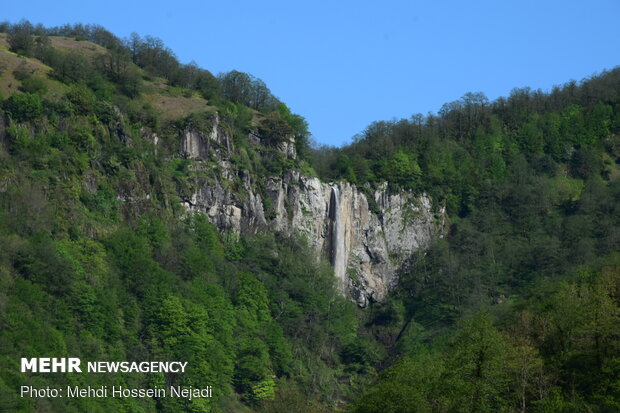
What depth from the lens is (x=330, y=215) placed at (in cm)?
14500

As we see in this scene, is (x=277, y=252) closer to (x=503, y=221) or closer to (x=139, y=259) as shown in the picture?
(x=139, y=259)

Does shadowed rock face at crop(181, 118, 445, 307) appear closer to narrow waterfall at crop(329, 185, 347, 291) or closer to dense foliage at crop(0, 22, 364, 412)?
narrow waterfall at crop(329, 185, 347, 291)

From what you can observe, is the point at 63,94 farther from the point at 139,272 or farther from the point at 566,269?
the point at 566,269

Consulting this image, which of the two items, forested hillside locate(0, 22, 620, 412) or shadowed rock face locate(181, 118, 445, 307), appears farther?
shadowed rock face locate(181, 118, 445, 307)

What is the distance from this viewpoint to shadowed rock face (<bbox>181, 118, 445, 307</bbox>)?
13375 centimetres

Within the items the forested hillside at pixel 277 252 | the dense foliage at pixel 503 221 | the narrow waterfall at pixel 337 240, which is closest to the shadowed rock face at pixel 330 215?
the narrow waterfall at pixel 337 240

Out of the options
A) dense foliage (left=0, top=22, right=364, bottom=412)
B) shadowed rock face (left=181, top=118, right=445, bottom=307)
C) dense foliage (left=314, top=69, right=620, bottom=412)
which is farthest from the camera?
shadowed rock face (left=181, top=118, right=445, bottom=307)

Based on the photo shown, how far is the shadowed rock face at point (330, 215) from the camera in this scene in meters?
134

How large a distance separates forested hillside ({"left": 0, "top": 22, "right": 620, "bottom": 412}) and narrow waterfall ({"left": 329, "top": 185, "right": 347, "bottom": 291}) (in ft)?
14.1

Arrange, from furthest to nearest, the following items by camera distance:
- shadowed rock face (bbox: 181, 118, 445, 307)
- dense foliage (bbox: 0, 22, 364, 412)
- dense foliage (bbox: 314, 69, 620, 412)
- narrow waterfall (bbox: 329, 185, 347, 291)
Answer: narrow waterfall (bbox: 329, 185, 347, 291), shadowed rock face (bbox: 181, 118, 445, 307), dense foliage (bbox: 0, 22, 364, 412), dense foliage (bbox: 314, 69, 620, 412)

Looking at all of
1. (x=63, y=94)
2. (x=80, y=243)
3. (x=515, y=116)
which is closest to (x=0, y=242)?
(x=80, y=243)

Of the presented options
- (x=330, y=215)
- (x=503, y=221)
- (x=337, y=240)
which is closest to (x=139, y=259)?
(x=337, y=240)

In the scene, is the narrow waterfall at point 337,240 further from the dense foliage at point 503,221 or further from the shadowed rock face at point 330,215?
the dense foliage at point 503,221

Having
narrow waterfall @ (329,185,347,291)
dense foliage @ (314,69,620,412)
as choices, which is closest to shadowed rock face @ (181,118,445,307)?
narrow waterfall @ (329,185,347,291)
